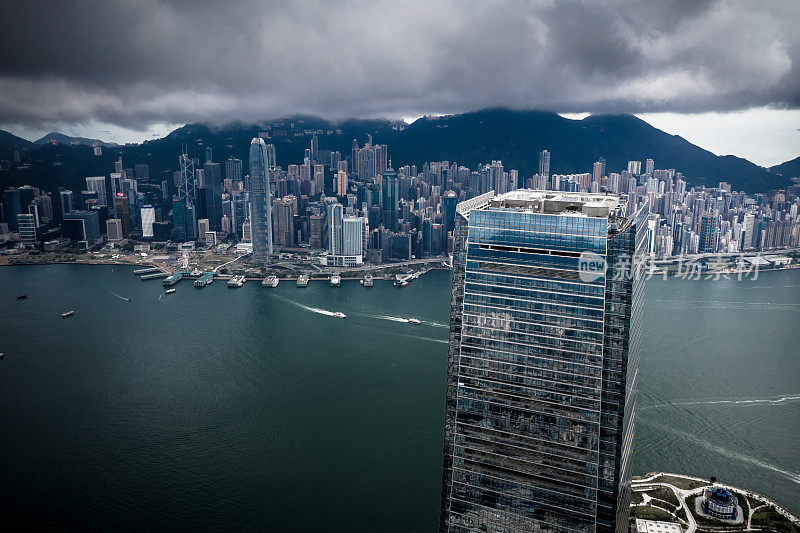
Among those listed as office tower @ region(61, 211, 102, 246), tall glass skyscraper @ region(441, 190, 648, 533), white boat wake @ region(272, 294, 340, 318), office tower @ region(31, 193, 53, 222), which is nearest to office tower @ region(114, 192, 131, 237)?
office tower @ region(61, 211, 102, 246)

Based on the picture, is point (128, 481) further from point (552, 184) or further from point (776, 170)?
point (776, 170)

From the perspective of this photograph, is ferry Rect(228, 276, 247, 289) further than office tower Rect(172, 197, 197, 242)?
No

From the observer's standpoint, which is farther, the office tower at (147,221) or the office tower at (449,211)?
the office tower at (147,221)

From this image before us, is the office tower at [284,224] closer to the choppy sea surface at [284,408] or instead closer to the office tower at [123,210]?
the office tower at [123,210]

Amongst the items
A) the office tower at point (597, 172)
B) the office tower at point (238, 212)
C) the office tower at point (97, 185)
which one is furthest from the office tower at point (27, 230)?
the office tower at point (597, 172)

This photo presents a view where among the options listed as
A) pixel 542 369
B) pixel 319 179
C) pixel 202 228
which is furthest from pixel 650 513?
pixel 319 179

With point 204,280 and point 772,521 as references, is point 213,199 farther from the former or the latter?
point 772,521

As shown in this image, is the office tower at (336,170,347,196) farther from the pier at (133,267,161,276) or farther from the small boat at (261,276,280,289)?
the small boat at (261,276,280,289)
